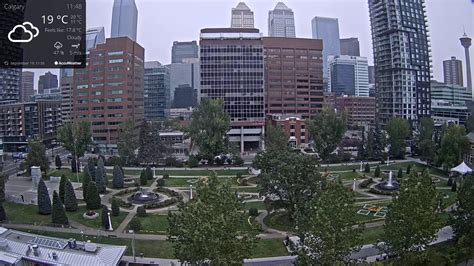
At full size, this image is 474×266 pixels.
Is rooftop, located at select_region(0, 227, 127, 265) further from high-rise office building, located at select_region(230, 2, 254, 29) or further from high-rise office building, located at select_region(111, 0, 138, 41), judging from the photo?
high-rise office building, located at select_region(111, 0, 138, 41)

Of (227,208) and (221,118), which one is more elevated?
(221,118)

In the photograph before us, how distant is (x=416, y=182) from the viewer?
1769 cm

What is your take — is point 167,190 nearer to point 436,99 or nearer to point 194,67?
point 436,99

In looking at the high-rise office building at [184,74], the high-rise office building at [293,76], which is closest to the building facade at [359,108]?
the high-rise office building at [293,76]

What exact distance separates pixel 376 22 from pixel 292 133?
35.3 metres

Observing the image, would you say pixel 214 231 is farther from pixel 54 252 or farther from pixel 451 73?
pixel 451 73

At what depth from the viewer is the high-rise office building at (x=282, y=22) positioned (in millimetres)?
186500

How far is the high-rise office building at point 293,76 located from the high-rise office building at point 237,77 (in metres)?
14.9

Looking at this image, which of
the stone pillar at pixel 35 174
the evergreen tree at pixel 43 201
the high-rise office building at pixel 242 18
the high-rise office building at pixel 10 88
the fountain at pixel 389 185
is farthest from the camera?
the high-rise office building at pixel 242 18

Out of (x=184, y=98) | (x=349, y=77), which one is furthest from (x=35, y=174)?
(x=349, y=77)

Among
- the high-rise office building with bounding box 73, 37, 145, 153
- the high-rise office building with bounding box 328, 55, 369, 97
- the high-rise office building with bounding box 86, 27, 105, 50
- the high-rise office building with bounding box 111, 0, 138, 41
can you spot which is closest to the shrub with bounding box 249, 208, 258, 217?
the high-rise office building with bounding box 86, 27, 105, 50

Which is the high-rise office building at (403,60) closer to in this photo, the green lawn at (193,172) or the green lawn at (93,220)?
the green lawn at (193,172)

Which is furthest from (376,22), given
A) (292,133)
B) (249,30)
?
(292,133)

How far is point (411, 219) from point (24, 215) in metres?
25.2
